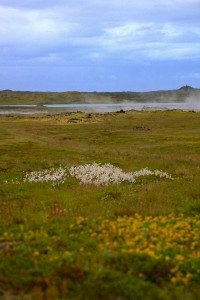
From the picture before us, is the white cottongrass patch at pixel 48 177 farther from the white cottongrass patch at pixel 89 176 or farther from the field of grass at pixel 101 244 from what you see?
the field of grass at pixel 101 244

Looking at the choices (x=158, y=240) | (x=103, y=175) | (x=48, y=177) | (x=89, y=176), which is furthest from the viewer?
(x=48, y=177)

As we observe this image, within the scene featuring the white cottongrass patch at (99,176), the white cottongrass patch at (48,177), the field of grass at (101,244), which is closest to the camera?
the field of grass at (101,244)

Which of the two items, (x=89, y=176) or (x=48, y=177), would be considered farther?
(x=48, y=177)

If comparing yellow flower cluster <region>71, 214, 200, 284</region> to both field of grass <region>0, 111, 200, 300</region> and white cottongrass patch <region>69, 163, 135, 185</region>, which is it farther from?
white cottongrass patch <region>69, 163, 135, 185</region>

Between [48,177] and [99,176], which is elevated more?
[99,176]

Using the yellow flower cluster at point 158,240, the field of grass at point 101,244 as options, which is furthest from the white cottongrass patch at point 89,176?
the yellow flower cluster at point 158,240

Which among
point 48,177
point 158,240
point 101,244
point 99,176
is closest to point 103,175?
point 99,176

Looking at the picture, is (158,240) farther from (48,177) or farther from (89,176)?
→ (48,177)

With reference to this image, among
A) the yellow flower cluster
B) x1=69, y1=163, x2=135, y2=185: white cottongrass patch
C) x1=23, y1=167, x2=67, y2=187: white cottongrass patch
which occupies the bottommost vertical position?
x1=23, y1=167, x2=67, y2=187: white cottongrass patch

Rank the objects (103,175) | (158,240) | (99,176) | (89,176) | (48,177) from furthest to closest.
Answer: (48,177)
(89,176)
(99,176)
(103,175)
(158,240)

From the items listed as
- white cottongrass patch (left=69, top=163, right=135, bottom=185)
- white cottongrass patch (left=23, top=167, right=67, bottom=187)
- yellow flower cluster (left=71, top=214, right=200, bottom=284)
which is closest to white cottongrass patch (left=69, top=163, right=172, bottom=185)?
white cottongrass patch (left=69, top=163, right=135, bottom=185)

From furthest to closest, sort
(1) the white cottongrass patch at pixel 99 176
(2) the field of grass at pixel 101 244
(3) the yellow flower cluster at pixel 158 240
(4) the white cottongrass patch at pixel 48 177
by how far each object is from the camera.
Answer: (4) the white cottongrass patch at pixel 48 177 < (1) the white cottongrass patch at pixel 99 176 < (3) the yellow flower cluster at pixel 158 240 < (2) the field of grass at pixel 101 244

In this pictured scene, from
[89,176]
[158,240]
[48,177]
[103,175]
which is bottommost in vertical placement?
[48,177]

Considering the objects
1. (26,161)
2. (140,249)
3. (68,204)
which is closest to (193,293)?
(140,249)
